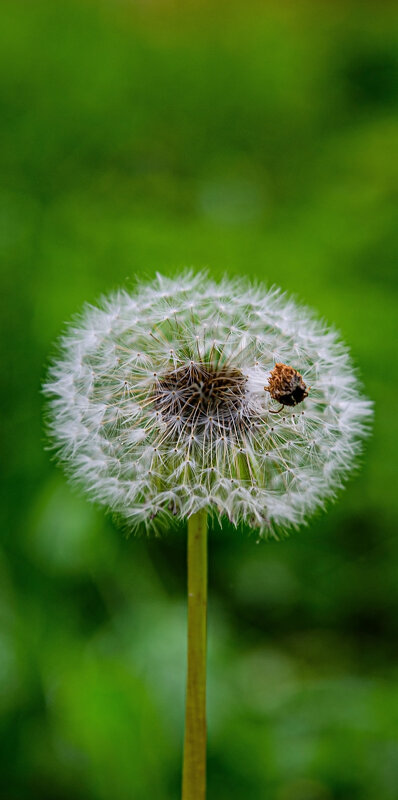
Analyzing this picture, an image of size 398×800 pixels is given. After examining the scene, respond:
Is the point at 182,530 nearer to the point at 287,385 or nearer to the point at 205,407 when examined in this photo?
the point at 205,407

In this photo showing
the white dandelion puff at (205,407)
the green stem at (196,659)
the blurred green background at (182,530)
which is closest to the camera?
the green stem at (196,659)

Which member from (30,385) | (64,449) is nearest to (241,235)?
→ (30,385)

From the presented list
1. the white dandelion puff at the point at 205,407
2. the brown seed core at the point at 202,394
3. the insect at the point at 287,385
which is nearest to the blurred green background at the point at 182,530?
the white dandelion puff at the point at 205,407

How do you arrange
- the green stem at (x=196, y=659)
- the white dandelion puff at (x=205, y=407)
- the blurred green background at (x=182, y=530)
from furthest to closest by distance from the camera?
1. the blurred green background at (x=182, y=530)
2. the white dandelion puff at (x=205, y=407)
3. the green stem at (x=196, y=659)

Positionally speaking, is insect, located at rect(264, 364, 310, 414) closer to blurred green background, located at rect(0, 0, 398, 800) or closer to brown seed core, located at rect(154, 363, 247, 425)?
brown seed core, located at rect(154, 363, 247, 425)

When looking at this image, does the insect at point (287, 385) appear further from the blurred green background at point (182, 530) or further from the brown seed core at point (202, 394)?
the blurred green background at point (182, 530)

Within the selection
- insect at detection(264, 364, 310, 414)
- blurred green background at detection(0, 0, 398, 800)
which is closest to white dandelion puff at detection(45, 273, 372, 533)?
insect at detection(264, 364, 310, 414)

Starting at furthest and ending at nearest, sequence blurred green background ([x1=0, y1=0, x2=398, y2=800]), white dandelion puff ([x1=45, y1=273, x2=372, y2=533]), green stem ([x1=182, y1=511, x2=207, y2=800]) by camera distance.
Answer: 1. blurred green background ([x1=0, y1=0, x2=398, y2=800])
2. white dandelion puff ([x1=45, y1=273, x2=372, y2=533])
3. green stem ([x1=182, y1=511, x2=207, y2=800])
